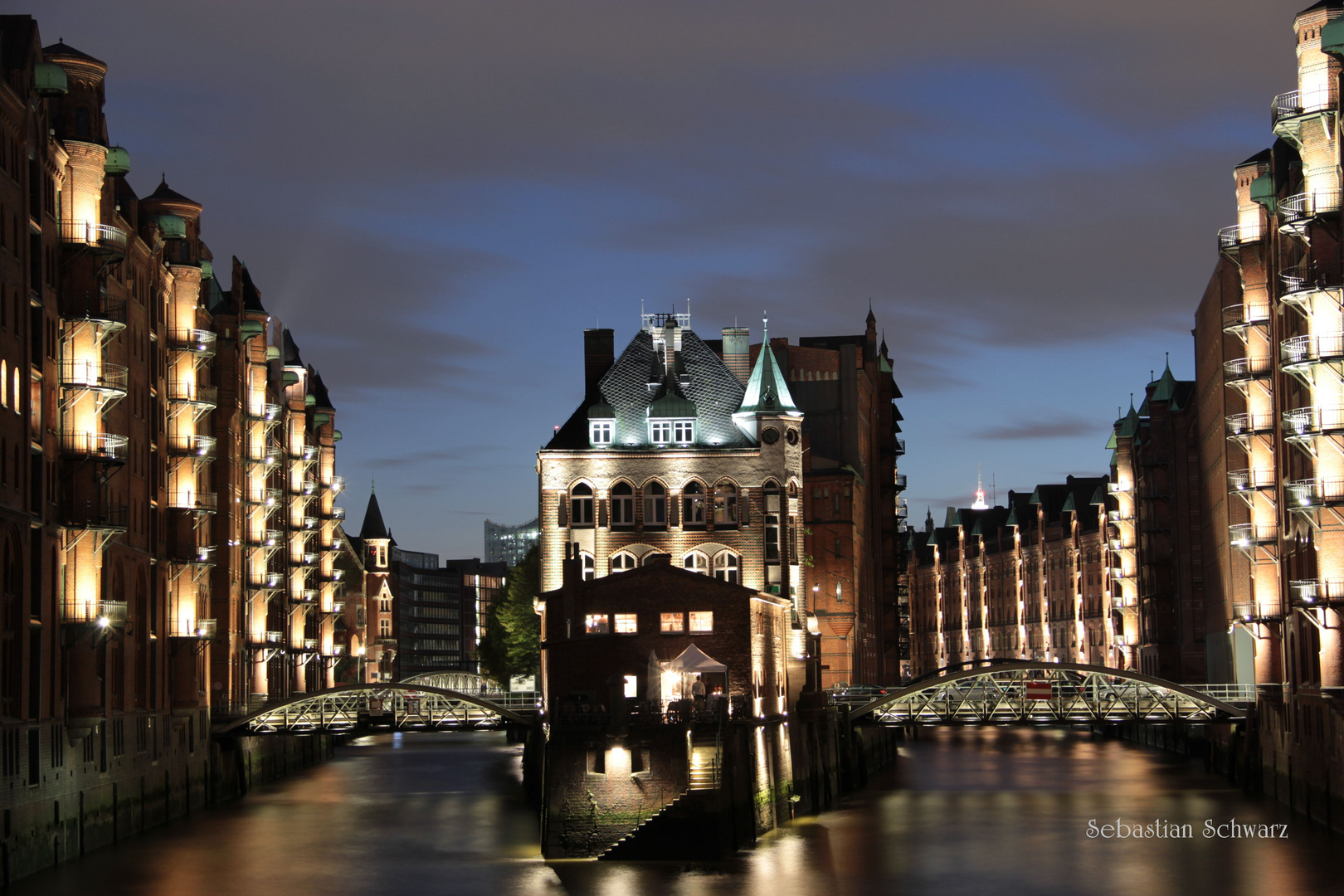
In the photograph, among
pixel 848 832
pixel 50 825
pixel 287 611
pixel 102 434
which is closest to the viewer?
pixel 50 825

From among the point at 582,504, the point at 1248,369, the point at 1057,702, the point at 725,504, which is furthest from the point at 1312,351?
the point at 582,504

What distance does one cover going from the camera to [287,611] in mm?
108688

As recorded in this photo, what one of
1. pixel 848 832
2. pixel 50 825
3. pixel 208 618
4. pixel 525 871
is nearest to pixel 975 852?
pixel 848 832

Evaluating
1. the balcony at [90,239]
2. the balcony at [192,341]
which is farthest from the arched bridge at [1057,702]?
the balcony at [90,239]

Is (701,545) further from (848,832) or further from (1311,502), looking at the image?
(1311,502)

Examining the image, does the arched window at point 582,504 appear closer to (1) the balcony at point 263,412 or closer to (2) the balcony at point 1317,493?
(1) the balcony at point 263,412

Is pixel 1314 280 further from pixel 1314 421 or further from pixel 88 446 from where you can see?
pixel 88 446

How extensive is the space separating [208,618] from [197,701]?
3816 millimetres

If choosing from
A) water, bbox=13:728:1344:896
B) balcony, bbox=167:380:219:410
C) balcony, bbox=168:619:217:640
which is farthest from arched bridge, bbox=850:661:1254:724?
balcony, bbox=167:380:219:410

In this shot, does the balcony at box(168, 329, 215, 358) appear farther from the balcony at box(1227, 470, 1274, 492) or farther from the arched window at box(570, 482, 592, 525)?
the balcony at box(1227, 470, 1274, 492)

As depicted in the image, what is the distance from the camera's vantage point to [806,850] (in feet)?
210

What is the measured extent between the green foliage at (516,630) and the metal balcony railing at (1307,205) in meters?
54.2

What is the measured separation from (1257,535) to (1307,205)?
1773 cm

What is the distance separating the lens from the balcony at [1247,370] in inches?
3024
